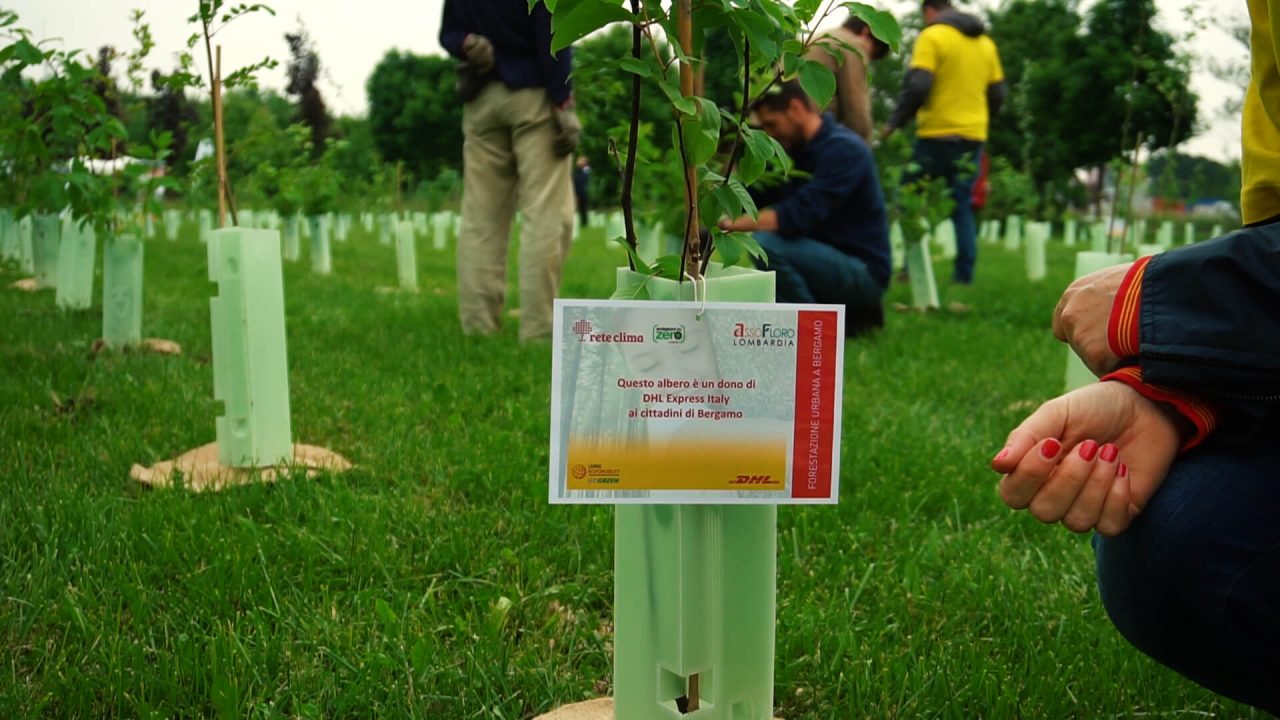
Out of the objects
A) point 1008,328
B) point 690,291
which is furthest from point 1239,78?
point 690,291

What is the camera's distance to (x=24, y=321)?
5402mm

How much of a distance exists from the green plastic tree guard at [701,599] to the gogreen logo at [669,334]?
0.12 m

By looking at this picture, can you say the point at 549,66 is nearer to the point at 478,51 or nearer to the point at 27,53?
the point at 478,51

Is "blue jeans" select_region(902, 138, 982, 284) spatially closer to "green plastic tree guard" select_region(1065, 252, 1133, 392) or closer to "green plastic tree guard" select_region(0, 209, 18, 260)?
"green plastic tree guard" select_region(1065, 252, 1133, 392)

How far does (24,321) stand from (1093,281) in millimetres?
5373

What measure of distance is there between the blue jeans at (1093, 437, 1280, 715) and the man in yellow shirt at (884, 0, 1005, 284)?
21.8 feet

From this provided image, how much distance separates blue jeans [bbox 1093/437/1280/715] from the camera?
116 cm

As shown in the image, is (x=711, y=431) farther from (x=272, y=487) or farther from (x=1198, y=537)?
(x=272, y=487)

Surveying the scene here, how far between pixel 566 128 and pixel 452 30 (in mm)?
721

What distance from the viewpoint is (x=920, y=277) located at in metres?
7.17

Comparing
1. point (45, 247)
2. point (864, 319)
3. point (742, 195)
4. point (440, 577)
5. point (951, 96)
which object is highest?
point (951, 96)

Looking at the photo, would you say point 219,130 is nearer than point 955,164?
Yes

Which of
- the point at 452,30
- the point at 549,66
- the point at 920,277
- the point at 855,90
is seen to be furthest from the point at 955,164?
the point at 452,30

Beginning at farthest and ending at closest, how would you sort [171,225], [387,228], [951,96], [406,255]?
[171,225] → [387,228] → [406,255] → [951,96]
